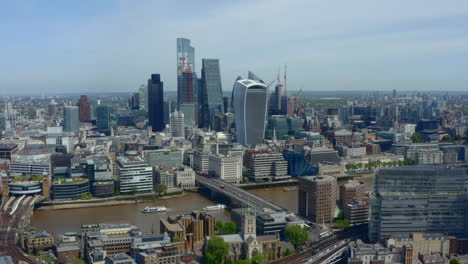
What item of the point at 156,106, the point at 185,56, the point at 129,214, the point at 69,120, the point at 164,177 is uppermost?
the point at 185,56

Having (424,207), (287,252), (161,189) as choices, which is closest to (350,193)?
(424,207)

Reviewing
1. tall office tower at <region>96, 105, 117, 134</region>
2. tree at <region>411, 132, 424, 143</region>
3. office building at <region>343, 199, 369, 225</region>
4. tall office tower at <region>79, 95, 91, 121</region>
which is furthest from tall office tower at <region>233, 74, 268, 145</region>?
tall office tower at <region>79, 95, 91, 121</region>

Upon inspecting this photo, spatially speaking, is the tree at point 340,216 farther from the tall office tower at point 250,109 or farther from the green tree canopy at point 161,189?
the tall office tower at point 250,109

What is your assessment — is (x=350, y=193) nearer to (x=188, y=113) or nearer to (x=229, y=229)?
(x=229, y=229)

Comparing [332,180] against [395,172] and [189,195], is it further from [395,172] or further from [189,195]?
[189,195]

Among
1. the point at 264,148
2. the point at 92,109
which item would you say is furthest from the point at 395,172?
the point at 92,109

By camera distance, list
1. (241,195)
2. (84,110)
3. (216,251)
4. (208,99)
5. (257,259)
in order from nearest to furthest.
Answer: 1. (216,251)
2. (257,259)
3. (241,195)
4. (208,99)
5. (84,110)
